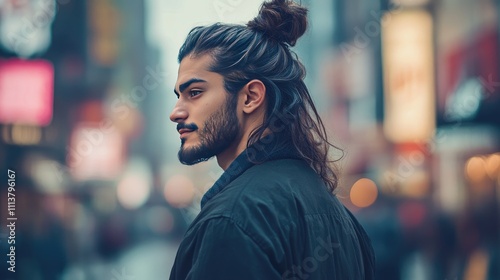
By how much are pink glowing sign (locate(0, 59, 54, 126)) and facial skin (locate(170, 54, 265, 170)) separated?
15303 millimetres

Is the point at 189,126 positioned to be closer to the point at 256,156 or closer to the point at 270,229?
the point at 256,156

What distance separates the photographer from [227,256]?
1920 millimetres

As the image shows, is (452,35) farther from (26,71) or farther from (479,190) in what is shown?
(26,71)

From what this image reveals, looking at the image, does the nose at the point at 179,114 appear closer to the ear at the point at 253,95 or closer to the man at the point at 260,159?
the man at the point at 260,159

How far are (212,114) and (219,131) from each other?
0.07 metres

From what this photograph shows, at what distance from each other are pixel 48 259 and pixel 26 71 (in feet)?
21.0

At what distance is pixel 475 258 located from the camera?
1359cm

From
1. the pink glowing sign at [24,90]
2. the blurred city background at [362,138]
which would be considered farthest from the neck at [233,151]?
the pink glowing sign at [24,90]

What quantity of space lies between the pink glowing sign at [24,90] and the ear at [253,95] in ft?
50.6

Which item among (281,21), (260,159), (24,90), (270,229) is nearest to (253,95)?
(260,159)

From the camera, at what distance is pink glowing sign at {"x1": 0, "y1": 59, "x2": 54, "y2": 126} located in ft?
55.6

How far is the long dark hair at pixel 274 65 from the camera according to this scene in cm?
244

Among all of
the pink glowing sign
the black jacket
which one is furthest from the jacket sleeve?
the pink glowing sign

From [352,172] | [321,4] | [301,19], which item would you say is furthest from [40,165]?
[321,4]
